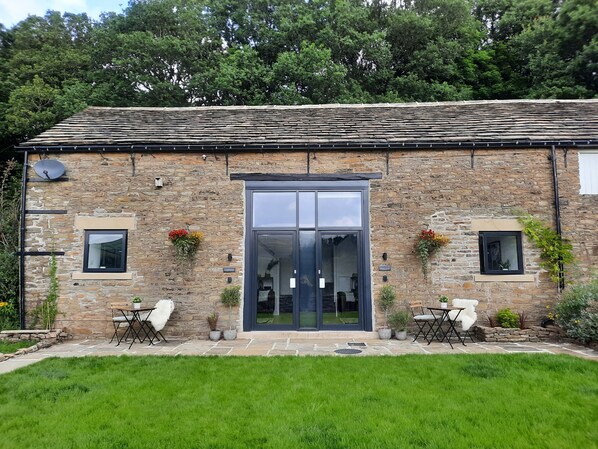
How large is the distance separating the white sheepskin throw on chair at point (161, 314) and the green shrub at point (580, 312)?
312 inches

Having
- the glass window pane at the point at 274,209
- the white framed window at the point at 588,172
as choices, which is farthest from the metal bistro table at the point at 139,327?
the white framed window at the point at 588,172

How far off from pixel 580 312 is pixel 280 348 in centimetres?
572

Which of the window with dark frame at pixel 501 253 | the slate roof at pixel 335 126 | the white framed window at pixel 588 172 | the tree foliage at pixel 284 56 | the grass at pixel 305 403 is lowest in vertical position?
the grass at pixel 305 403

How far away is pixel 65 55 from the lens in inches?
712

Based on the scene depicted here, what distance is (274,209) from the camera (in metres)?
9.01

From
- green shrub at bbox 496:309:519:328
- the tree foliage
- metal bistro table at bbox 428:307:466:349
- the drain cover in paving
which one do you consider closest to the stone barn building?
green shrub at bbox 496:309:519:328

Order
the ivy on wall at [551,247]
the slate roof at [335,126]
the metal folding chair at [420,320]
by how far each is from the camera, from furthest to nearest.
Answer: the slate roof at [335,126] < the ivy on wall at [551,247] < the metal folding chair at [420,320]

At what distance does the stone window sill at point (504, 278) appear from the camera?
8461mm

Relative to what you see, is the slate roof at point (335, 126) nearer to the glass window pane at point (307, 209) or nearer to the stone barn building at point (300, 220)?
the stone barn building at point (300, 220)

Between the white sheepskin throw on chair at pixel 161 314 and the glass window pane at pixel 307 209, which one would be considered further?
the glass window pane at pixel 307 209

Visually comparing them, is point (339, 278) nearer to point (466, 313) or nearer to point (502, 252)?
point (466, 313)

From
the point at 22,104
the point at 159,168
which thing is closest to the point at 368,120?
the point at 159,168

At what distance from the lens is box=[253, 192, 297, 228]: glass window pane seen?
8945 mm

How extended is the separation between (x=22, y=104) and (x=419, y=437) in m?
18.8
